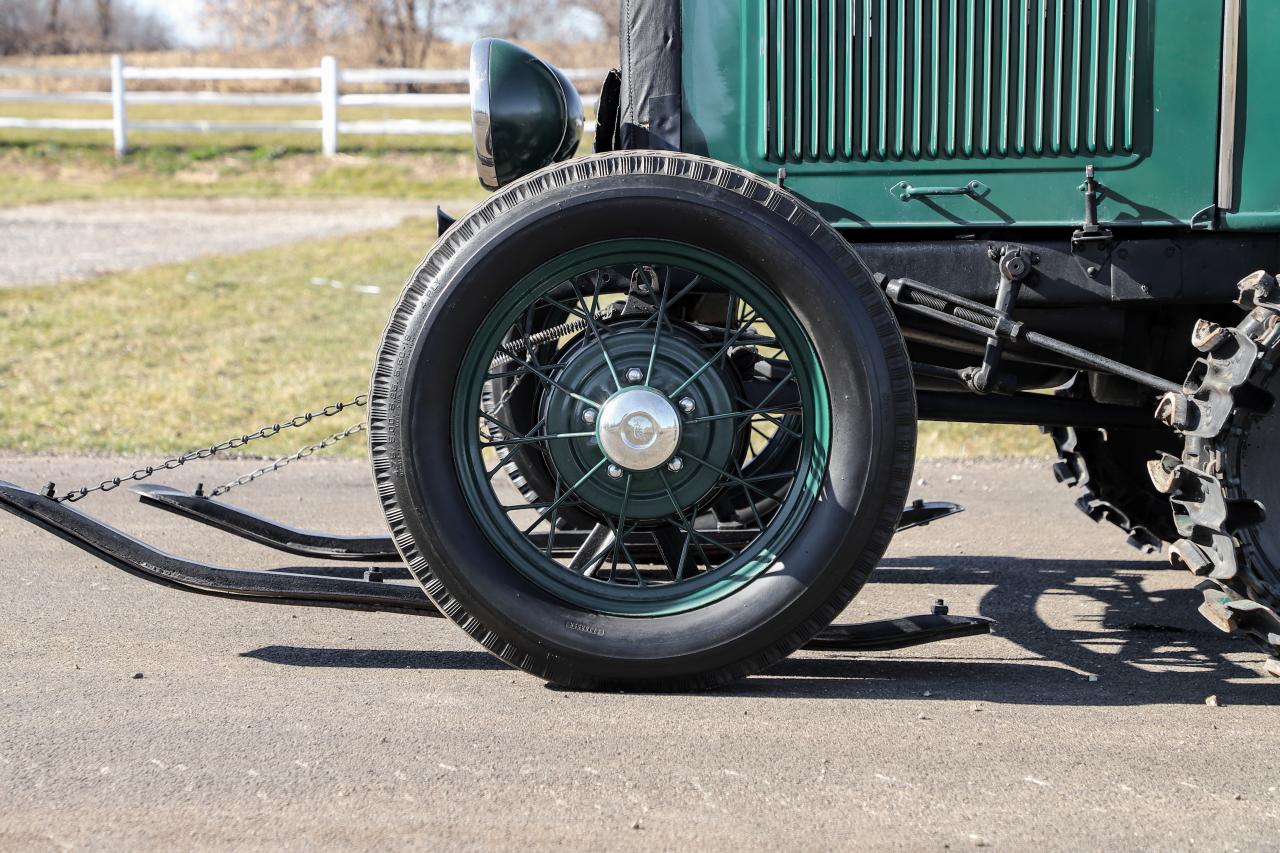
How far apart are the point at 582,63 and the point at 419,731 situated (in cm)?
2645

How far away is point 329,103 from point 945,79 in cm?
1796

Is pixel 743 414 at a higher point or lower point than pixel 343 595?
higher

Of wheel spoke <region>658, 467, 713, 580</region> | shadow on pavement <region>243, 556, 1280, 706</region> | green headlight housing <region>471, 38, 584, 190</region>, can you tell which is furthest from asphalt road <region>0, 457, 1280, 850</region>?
green headlight housing <region>471, 38, 584, 190</region>

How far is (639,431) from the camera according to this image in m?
3.57

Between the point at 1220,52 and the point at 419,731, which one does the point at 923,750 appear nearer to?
the point at 419,731

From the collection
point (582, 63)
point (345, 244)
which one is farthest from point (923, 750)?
point (582, 63)

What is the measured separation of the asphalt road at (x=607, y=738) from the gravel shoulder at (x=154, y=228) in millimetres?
8914

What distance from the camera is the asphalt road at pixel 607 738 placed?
111 inches

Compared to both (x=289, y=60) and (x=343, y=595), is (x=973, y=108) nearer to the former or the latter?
(x=343, y=595)

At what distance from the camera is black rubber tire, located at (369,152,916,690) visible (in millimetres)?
3420

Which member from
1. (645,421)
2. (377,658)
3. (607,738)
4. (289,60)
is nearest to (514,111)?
(645,421)

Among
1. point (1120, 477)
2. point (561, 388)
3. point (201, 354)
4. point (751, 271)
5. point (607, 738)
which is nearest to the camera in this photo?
point (607, 738)

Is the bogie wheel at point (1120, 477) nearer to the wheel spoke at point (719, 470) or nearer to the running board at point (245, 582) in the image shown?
the wheel spoke at point (719, 470)

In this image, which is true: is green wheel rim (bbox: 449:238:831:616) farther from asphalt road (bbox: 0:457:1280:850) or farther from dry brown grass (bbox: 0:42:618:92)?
dry brown grass (bbox: 0:42:618:92)
